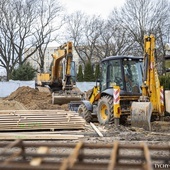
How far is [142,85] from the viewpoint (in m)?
10.8

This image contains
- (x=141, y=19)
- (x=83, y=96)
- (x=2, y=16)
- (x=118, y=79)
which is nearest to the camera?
(x=118, y=79)

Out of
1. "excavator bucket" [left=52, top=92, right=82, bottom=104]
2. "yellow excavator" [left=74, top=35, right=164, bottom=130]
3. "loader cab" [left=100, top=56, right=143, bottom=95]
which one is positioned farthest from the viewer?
"excavator bucket" [left=52, top=92, right=82, bottom=104]

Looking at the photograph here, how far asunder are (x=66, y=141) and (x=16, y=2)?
45.2 meters

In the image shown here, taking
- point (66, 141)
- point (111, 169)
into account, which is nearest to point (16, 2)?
point (66, 141)

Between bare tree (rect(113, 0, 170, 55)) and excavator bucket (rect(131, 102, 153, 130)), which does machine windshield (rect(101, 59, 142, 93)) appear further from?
bare tree (rect(113, 0, 170, 55))

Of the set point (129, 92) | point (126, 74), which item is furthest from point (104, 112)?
point (126, 74)

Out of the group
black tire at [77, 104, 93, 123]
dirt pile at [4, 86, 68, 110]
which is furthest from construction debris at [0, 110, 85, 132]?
dirt pile at [4, 86, 68, 110]

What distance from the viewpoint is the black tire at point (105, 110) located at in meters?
11.3

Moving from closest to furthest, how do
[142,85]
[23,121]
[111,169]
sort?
[111,169] → [23,121] → [142,85]

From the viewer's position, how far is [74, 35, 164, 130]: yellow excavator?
33.7 ft

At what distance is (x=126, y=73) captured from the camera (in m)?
11.6

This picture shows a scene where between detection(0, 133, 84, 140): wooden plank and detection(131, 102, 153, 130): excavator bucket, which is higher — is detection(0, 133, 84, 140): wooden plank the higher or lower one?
the lower one

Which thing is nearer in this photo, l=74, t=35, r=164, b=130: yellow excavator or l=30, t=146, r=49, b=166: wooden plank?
l=30, t=146, r=49, b=166: wooden plank

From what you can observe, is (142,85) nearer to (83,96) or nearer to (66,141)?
(66,141)
